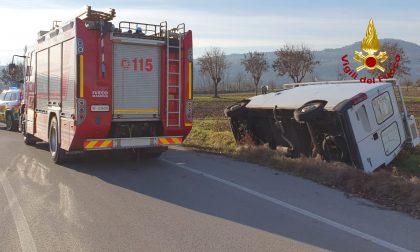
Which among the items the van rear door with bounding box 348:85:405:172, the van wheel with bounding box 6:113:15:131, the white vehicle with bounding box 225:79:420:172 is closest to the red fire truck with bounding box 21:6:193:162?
the white vehicle with bounding box 225:79:420:172

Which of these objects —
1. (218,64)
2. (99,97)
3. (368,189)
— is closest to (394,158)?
(368,189)

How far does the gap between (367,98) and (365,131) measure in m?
→ 0.65

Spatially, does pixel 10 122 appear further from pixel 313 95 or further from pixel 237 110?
pixel 313 95

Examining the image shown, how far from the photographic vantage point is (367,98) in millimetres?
9734

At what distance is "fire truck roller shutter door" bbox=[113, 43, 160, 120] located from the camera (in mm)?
10477

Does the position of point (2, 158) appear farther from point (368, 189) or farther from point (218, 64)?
point (218, 64)

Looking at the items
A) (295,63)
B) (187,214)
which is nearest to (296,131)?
(187,214)

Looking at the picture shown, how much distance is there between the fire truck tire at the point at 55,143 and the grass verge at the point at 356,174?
3.93 m

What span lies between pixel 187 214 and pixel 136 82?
4.80 m

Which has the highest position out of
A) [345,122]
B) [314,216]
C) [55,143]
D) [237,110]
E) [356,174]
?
[237,110]

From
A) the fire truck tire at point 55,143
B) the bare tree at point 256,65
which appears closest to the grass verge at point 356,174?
the fire truck tire at point 55,143

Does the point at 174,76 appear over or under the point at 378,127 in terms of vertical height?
over

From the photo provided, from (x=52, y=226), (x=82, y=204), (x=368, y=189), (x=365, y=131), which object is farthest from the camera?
(x=365, y=131)

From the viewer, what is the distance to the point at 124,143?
10.4 metres
